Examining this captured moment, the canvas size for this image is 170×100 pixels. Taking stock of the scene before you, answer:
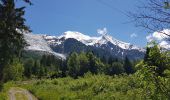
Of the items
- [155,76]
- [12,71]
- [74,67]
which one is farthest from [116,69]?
[155,76]

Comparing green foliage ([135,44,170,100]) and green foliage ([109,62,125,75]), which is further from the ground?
green foliage ([109,62,125,75])

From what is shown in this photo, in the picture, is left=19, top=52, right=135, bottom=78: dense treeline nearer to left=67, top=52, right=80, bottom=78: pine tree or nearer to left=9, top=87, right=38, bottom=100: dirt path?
left=67, top=52, right=80, bottom=78: pine tree

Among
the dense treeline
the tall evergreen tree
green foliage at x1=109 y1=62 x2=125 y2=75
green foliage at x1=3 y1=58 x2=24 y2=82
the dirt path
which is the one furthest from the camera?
green foliage at x1=109 y1=62 x2=125 y2=75

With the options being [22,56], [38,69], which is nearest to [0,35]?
[22,56]

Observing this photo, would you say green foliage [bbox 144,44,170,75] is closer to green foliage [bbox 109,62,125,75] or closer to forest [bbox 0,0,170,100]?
forest [bbox 0,0,170,100]

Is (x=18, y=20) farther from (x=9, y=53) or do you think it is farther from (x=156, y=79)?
(x=156, y=79)

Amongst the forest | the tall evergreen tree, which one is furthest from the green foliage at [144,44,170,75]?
the tall evergreen tree

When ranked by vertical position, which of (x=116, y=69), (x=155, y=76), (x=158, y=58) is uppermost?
(x=116, y=69)

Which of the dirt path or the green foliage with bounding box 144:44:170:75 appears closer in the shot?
the green foliage with bounding box 144:44:170:75

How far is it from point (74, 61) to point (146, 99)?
113834 mm

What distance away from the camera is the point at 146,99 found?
22.1 ft

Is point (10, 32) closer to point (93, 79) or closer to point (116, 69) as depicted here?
point (93, 79)

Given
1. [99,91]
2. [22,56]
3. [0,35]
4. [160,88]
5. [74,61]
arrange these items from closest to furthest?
1. [160,88]
2. [0,35]
3. [22,56]
4. [99,91]
5. [74,61]

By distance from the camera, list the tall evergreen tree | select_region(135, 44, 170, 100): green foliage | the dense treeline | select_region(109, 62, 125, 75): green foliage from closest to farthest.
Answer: select_region(135, 44, 170, 100): green foliage < the tall evergreen tree < the dense treeline < select_region(109, 62, 125, 75): green foliage
